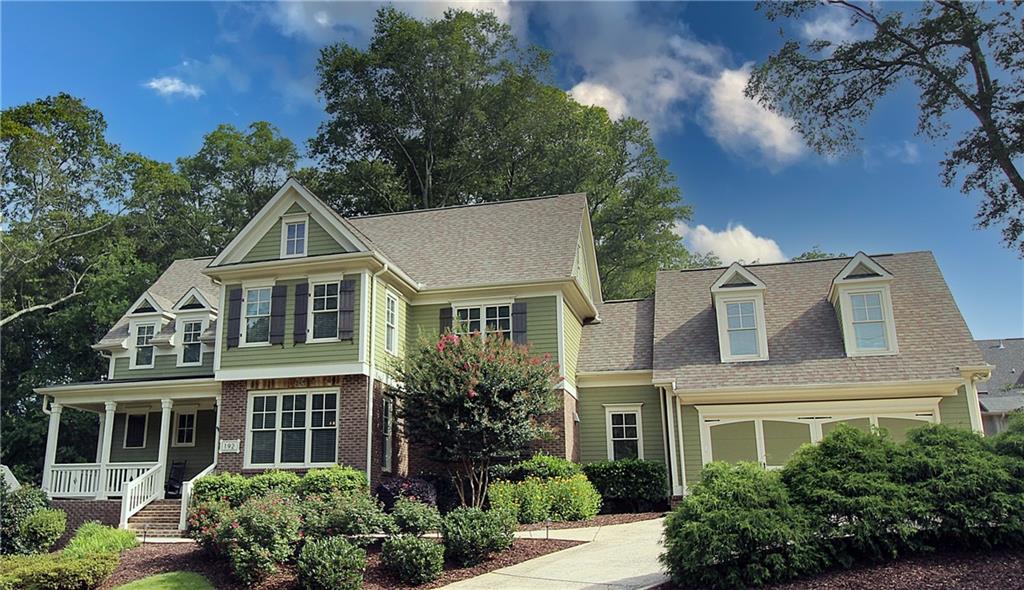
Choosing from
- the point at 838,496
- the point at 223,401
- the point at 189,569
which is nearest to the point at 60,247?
the point at 223,401

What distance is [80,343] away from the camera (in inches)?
1303

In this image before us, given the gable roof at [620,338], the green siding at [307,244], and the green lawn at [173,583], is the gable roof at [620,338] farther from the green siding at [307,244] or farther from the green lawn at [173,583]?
the green lawn at [173,583]

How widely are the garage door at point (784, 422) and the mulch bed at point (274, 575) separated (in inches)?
290

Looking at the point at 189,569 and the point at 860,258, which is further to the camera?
the point at 860,258

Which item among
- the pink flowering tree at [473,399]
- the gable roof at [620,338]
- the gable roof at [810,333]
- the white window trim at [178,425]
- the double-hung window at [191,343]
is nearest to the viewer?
the pink flowering tree at [473,399]

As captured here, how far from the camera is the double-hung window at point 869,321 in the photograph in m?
19.0

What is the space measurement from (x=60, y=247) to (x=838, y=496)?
34593 mm

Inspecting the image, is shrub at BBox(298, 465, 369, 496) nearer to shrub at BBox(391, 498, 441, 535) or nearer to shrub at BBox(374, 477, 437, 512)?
shrub at BBox(374, 477, 437, 512)

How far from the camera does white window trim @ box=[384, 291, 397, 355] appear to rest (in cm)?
1914

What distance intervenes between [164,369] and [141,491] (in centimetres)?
546

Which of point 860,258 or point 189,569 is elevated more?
point 860,258

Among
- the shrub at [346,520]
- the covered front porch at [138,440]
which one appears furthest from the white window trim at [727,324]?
the covered front porch at [138,440]

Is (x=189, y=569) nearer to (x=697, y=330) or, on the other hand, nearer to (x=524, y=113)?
(x=697, y=330)

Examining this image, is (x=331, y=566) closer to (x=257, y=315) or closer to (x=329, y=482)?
(x=329, y=482)
